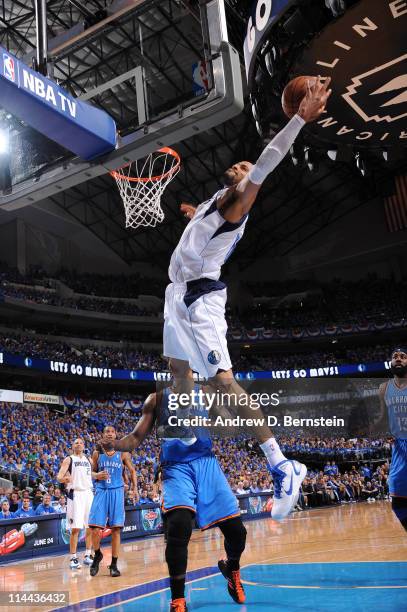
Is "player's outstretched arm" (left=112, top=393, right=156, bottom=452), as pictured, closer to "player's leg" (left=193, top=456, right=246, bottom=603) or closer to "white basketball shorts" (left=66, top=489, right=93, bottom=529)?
"player's leg" (left=193, top=456, right=246, bottom=603)

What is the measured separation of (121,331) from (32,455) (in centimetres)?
1634

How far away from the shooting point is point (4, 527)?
10.3 metres

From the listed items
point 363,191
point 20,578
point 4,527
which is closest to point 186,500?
point 20,578

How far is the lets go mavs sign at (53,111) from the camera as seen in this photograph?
3783 millimetres

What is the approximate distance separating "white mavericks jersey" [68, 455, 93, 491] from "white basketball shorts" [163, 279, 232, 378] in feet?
19.0

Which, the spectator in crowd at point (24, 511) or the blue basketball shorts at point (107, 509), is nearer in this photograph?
the blue basketball shorts at point (107, 509)

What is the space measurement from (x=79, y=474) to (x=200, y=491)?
16.6 ft

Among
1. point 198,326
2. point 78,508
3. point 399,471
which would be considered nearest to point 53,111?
point 198,326

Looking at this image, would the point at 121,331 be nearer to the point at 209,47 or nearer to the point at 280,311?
the point at 280,311

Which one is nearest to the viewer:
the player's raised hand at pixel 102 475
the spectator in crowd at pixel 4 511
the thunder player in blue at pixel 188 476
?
the thunder player in blue at pixel 188 476

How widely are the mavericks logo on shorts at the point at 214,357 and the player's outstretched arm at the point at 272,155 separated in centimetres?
78

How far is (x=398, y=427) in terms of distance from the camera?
514cm

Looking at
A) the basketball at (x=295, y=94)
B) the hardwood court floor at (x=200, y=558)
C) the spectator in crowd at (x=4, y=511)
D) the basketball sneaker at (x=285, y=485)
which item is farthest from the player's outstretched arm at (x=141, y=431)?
the spectator in crowd at (x=4, y=511)

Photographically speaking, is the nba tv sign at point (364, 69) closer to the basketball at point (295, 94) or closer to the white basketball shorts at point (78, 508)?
the basketball at point (295, 94)
